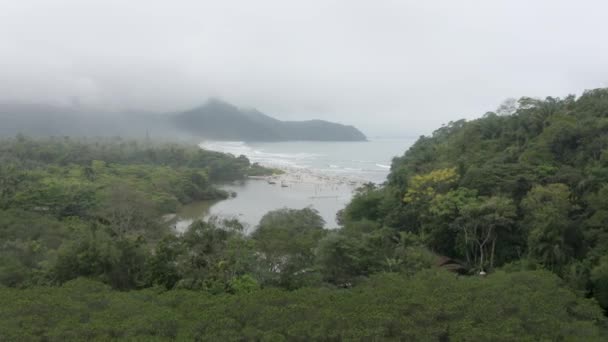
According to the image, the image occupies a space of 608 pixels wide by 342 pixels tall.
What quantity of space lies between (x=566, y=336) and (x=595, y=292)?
253 inches

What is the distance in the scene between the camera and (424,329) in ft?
28.2

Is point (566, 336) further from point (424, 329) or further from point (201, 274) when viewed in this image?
point (201, 274)

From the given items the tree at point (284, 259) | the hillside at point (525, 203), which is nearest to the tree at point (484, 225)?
the hillside at point (525, 203)

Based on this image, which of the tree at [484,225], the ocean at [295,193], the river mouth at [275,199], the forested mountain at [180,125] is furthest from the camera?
the forested mountain at [180,125]

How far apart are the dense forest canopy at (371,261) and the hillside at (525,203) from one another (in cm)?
7

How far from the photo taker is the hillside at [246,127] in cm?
15600

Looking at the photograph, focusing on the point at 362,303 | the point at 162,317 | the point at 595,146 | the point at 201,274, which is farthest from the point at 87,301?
the point at 595,146

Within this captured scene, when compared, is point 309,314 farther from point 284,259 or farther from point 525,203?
point 525,203

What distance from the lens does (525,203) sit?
59.7 feet

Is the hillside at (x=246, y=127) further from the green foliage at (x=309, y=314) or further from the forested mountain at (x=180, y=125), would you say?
the green foliage at (x=309, y=314)

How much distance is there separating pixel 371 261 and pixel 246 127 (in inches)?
5795

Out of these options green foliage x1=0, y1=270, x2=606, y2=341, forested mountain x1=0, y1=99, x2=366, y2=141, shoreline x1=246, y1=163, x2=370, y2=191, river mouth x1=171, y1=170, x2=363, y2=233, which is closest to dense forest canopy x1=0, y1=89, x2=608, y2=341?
green foliage x1=0, y1=270, x2=606, y2=341

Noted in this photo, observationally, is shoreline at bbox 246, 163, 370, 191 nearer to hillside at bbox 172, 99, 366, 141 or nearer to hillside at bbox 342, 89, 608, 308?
hillside at bbox 342, 89, 608, 308

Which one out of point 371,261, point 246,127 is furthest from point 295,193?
point 246,127
